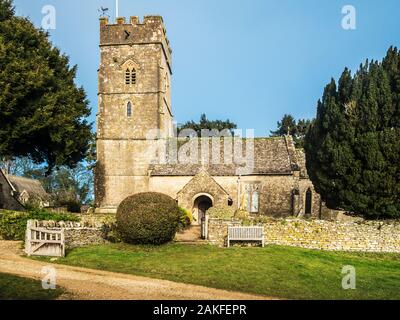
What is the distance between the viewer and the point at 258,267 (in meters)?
15.7

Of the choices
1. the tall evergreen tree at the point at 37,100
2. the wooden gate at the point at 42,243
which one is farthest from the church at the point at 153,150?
the wooden gate at the point at 42,243

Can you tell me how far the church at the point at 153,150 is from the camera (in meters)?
34.6

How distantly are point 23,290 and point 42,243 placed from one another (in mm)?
5858

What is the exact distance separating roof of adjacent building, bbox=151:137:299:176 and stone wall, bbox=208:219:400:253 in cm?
1240

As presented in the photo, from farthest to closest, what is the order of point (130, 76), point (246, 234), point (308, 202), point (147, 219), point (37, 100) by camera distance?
point (130, 76) < point (308, 202) < point (37, 100) < point (246, 234) < point (147, 219)

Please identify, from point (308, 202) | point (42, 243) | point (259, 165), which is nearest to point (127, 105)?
point (259, 165)

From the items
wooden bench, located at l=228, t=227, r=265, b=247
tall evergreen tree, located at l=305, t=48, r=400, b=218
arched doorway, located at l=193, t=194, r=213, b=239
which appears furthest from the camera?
arched doorway, located at l=193, t=194, r=213, b=239

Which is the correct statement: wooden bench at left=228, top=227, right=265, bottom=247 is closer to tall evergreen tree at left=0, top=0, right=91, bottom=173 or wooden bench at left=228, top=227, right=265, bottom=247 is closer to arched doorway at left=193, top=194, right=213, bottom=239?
arched doorway at left=193, top=194, right=213, bottom=239

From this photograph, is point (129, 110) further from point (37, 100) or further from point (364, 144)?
point (364, 144)

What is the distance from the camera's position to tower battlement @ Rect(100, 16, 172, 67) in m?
37.8

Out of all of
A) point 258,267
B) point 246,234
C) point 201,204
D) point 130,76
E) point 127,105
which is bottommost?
point 258,267

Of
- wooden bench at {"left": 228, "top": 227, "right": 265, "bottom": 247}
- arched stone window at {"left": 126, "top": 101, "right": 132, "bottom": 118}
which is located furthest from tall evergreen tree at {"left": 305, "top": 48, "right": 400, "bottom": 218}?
arched stone window at {"left": 126, "top": 101, "right": 132, "bottom": 118}

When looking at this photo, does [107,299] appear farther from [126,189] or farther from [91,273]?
[126,189]

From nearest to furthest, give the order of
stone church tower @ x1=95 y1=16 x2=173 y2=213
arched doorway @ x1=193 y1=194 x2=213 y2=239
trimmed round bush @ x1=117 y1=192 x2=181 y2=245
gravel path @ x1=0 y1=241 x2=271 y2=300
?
gravel path @ x1=0 y1=241 x2=271 y2=300 < trimmed round bush @ x1=117 y1=192 x2=181 y2=245 < arched doorway @ x1=193 y1=194 x2=213 y2=239 < stone church tower @ x1=95 y1=16 x2=173 y2=213
